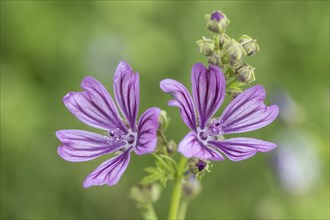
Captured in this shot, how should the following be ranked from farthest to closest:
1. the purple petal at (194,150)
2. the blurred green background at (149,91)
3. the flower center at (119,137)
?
the blurred green background at (149,91)
the flower center at (119,137)
the purple petal at (194,150)

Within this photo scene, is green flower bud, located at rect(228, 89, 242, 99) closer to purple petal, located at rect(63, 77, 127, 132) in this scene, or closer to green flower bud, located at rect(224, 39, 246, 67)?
green flower bud, located at rect(224, 39, 246, 67)

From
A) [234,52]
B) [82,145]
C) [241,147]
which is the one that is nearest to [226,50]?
[234,52]

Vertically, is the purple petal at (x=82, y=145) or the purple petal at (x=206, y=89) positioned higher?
the purple petal at (x=206, y=89)

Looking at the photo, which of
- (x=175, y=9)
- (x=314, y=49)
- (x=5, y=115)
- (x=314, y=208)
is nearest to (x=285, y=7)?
(x=314, y=49)

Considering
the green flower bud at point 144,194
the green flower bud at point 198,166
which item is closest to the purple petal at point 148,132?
the green flower bud at point 198,166

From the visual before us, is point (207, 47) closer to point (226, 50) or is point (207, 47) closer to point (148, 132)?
point (226, 50)

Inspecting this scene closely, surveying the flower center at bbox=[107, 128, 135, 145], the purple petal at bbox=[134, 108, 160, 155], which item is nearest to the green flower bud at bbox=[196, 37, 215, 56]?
the purple petal at bbox=[134, 108, 160, 155]

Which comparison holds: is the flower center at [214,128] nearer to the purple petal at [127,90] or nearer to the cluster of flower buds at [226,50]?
the cluster of flower buds at [226,50]

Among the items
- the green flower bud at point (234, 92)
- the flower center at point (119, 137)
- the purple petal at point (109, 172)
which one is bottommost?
the purple petal at point (109, 172)
